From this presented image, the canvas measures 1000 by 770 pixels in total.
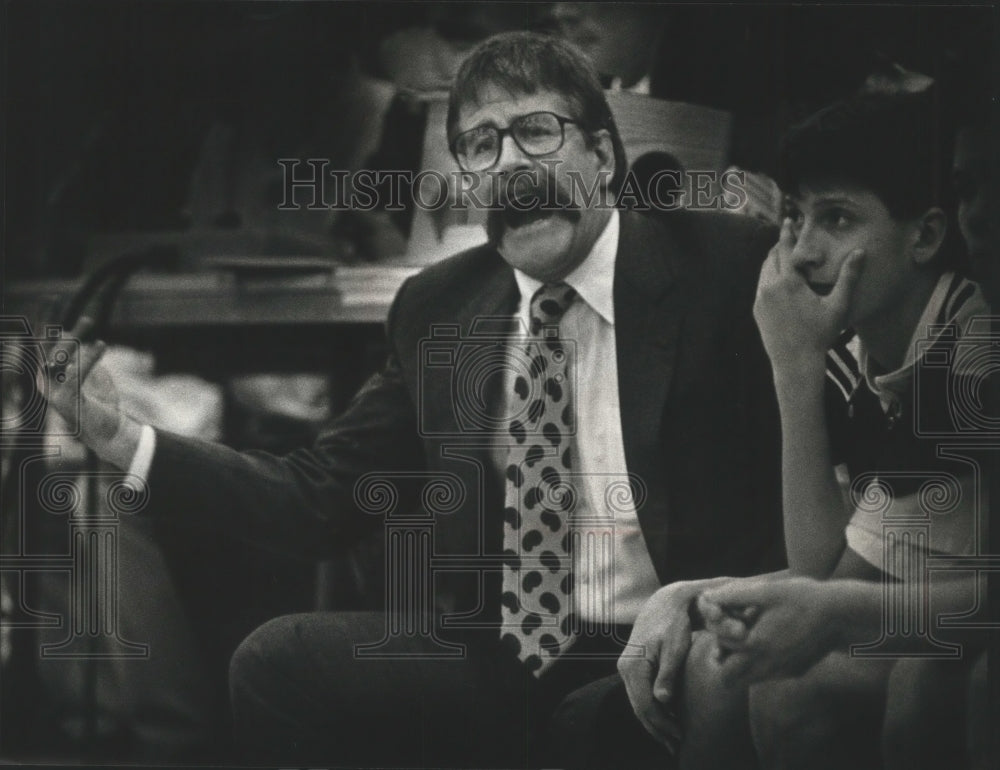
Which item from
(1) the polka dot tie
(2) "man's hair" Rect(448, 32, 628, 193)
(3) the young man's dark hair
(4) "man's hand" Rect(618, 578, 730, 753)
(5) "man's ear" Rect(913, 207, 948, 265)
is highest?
(2) "man's hair" Rect(448, 32, 628, 193)

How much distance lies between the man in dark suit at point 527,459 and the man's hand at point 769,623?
0.32 ft

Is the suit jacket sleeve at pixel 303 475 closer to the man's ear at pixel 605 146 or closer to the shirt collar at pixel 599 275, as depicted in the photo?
the shirt collar at pixel 599 275

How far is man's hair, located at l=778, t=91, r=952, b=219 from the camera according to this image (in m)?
5.04

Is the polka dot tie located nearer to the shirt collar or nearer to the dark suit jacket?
the dark suit jacket

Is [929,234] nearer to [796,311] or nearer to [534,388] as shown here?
[796,311]

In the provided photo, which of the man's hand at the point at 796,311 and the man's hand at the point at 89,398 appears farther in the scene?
the man's hand at the point at 89,398

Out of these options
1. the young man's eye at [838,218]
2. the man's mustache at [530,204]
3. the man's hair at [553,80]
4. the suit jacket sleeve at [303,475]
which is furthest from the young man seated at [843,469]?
the suit jacket sleeve at [303,475]

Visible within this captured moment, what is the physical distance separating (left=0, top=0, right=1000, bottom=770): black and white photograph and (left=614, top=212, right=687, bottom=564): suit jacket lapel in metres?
0.01

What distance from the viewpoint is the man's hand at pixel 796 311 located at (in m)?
5.03

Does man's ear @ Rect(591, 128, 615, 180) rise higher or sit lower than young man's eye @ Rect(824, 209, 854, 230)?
higher

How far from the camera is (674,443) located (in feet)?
16.5

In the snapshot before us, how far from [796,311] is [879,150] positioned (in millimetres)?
679

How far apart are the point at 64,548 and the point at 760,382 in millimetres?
2732

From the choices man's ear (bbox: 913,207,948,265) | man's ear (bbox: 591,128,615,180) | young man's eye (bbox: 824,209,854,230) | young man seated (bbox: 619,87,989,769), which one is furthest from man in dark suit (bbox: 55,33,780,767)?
man's ear (bbox: 913,207,948,265)
